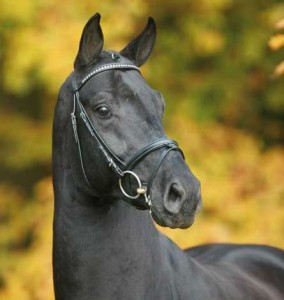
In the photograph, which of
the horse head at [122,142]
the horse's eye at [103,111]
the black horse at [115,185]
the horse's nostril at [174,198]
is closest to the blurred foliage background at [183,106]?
the black horse at [115,185]

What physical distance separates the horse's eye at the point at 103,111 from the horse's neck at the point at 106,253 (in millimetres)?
397

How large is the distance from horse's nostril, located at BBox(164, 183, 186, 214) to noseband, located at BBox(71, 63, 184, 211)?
0.10 meters

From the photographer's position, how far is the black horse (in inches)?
127

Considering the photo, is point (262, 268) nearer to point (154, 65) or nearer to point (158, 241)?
point (158, 241)

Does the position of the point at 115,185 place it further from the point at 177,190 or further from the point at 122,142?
the point at 177,190

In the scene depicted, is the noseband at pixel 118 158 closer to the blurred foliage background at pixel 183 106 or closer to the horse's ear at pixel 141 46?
the horse's ear at pixel 141 46

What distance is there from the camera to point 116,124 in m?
3.32

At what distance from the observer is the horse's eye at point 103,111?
335 cm

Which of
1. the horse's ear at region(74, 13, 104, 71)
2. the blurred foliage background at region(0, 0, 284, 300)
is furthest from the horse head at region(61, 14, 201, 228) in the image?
the blurred foliage background at region(0, 0, 284, 300)

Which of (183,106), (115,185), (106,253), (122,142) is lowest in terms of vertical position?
(106,253)

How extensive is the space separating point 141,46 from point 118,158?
2.06 ft

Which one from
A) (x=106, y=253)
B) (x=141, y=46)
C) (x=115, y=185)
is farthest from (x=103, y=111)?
(x=106, y=253)

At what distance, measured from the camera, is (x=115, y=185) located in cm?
339

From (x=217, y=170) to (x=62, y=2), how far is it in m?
2.08
